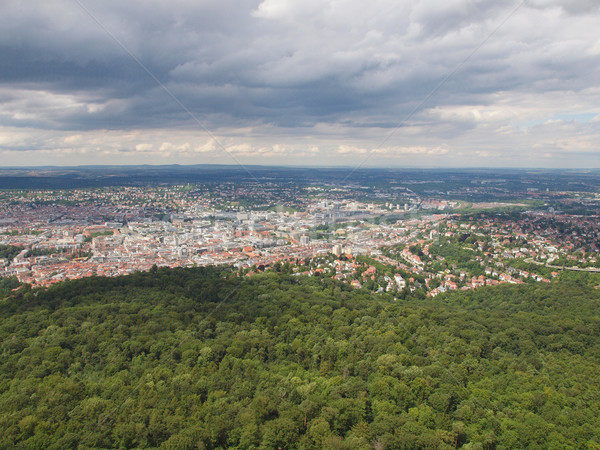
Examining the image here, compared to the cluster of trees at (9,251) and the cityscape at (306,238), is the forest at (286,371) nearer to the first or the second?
the cityscape at (306,238)

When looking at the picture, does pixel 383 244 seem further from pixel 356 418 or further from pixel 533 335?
pixel 356 418

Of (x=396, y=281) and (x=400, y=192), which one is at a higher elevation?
(x=400, y=192)

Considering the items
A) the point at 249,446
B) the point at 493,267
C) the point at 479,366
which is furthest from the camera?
the point at 493,267

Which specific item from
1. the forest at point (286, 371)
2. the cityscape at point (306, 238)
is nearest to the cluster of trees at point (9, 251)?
the cityscape at point (306, 238)

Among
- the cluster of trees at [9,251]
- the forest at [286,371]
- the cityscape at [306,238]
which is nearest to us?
the forest at [286,371]

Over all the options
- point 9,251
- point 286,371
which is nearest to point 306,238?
point 286,371

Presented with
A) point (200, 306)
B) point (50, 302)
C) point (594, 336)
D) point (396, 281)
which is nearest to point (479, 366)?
point (594, 336)

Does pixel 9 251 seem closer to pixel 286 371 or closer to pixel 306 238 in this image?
pixel 306 238

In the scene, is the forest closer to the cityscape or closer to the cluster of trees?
the cityscape

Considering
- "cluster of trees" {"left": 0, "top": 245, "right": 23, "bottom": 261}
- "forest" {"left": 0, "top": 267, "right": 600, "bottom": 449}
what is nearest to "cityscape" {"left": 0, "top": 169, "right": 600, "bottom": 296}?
"cluster of trees" {"left": 0, "top": 245, "right": 23, "bottom": 261}
